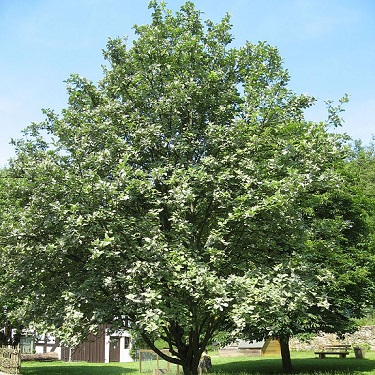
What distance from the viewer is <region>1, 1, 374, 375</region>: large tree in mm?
10820

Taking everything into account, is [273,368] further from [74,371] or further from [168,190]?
[168,190]

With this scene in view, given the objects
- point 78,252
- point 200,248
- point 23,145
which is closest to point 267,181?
point 200,248

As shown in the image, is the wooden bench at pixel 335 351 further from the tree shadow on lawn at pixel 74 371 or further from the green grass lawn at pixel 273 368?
the tree shadow on lawn at pixel 74 371

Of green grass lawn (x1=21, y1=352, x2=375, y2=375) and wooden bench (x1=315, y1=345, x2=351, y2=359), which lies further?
wooden bench (x1=315, y1=345, x2=351, y2=359)

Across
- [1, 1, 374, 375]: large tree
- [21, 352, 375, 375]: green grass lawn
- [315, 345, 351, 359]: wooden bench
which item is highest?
[1, 1, 374, 375]: large tree

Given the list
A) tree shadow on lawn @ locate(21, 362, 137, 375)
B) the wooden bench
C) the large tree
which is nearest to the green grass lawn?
tree shadow on lawn @ locate(21, 362, 137, 375)

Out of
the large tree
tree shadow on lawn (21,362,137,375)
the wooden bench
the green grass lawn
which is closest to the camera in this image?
the large tree

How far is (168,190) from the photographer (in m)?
12.3

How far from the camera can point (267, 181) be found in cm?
1148

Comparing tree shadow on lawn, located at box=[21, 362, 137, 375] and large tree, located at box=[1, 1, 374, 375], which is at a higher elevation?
large tree, located at box=[1, 1, 374, 375]

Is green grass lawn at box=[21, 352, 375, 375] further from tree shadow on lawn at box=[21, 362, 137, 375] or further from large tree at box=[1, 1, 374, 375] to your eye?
large tree at box=[1, 1, 374, 375]

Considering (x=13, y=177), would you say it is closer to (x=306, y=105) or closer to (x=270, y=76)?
(x=270, y=76)

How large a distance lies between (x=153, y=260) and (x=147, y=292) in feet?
2.91

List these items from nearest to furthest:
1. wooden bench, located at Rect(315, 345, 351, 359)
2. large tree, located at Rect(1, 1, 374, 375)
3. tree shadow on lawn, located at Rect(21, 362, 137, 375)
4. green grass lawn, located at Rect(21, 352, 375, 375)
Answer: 1. large tree, located at Rect(1, 1, 374, 375)
2. green grass lawn, located at Rect(21, 352, 375, 375)
3. tree shadow on lawn, located at Rect(21, 362, 137, 375)
4. wooden bench, located at Rect(315, 345, 351, 359)
